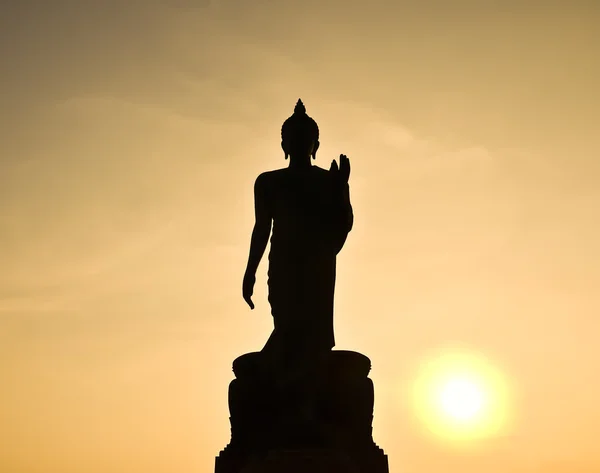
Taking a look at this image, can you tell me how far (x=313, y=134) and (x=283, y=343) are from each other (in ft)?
8.35

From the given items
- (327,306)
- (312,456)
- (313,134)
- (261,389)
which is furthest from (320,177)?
(312,456)

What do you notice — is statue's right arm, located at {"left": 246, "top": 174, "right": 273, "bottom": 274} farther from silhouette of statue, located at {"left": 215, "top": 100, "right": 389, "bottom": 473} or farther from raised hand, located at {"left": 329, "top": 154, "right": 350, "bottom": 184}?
raised hand, located at {"left": 329, "top": 154, "right": 350, "bottom": 184}

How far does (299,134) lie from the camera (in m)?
11.5

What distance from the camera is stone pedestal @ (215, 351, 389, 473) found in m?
10.1

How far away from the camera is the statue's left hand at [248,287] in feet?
37.1

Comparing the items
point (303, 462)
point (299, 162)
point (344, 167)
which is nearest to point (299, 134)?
point (299, 162)

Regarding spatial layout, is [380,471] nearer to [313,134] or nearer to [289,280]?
[289,280]

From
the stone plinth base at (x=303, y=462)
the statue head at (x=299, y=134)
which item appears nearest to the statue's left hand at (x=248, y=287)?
the statue head at (x=299, y=134)

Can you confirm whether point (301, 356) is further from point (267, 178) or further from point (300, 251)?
point (267, 178)

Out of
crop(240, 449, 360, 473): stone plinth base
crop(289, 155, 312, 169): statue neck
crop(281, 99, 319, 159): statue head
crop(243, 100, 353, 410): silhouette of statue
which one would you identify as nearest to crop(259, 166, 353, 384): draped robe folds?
crop(243, 100, 353, 410): silhouette of statue

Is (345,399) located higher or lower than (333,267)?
lower

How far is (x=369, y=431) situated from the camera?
10.5m

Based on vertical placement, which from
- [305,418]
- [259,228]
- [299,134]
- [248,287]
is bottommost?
[305,418]

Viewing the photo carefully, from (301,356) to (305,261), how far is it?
1082 millimetres
